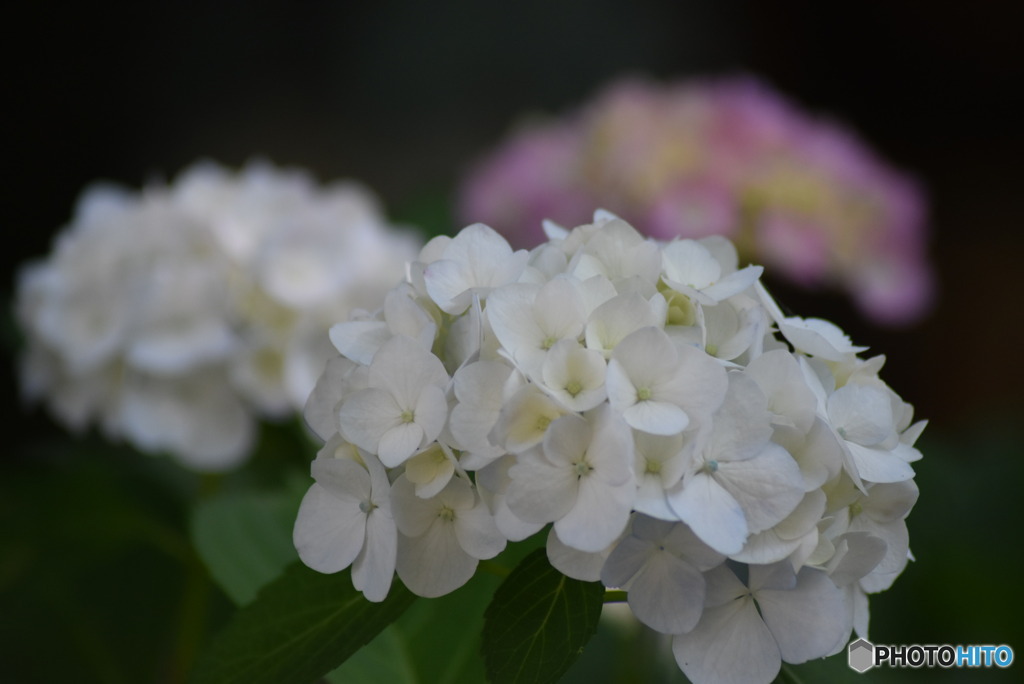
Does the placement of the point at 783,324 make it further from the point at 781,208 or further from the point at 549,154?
the point at 549,154

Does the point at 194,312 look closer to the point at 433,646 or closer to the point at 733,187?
the point at 433,646

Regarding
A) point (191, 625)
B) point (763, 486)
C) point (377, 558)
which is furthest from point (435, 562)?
point (191, 625)

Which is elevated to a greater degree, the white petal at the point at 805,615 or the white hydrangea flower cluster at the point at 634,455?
the white hydrangea flower cluster at the point at 634,455

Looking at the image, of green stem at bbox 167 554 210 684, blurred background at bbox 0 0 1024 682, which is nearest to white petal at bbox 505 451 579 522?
green stem at bbox 167 554 210 684

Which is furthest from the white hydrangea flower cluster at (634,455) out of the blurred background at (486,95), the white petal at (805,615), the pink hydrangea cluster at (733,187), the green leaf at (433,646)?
the blurred background at (486,95)

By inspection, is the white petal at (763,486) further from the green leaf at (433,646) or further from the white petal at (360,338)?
the green leaf at (433,646)

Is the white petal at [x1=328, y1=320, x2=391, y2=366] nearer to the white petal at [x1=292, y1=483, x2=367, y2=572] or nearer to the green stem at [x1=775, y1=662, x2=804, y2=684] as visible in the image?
the white petal at [x1=292, y1=483, x2=367, y2=572]

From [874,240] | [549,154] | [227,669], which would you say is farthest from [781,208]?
[227,669]

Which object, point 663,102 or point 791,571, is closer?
point 791,571
